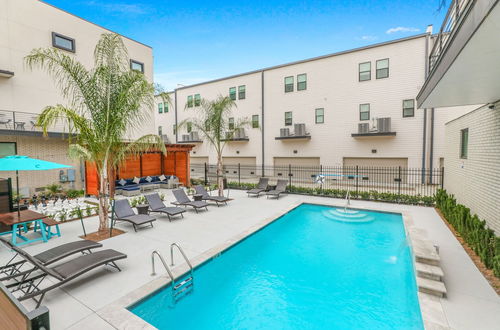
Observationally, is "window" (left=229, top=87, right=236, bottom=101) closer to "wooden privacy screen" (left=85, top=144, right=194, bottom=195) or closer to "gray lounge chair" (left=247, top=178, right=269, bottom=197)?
"wooden privacy screen" (left=85, top=144, right=194, bottom=195)

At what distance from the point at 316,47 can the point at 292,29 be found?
390 cm

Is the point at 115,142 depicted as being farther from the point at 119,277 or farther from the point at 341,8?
the point at 341,8

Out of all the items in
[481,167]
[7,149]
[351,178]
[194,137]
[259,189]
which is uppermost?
[194,137]

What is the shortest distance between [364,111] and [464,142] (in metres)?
10.1

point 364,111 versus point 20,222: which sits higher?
point 364,111

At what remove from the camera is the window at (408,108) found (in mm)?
17547

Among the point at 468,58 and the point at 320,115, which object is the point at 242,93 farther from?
the point at 468,58

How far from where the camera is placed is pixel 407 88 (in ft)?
57.7

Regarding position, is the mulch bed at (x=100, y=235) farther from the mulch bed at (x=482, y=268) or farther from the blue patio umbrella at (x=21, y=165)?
the mulch bed at (x=482, y=268)

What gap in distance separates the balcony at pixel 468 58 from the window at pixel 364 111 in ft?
40.9

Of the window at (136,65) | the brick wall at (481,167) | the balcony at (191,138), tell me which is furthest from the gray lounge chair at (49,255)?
the balcony at (191,138)

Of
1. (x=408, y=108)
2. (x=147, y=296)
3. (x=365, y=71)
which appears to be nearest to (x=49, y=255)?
(x=147, y=296)

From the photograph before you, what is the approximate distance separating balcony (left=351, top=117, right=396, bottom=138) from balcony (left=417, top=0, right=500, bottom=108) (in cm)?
1129

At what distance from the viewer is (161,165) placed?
20.7 m
